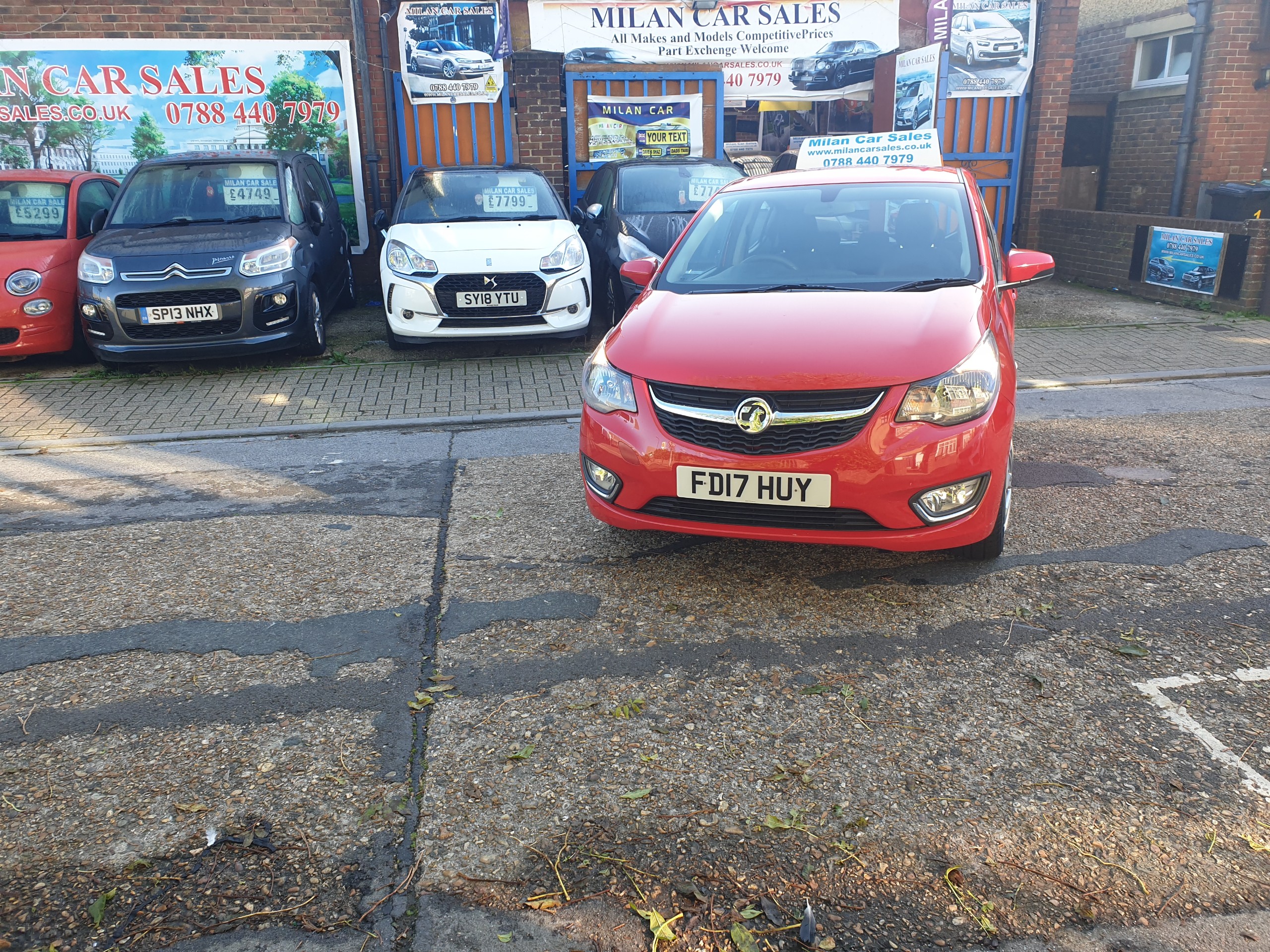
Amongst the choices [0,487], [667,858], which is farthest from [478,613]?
[0,487]

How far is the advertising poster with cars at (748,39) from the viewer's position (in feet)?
42.0

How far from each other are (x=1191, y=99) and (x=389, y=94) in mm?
10854

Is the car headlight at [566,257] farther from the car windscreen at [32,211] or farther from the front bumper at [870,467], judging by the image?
the front bumper at [870,467]

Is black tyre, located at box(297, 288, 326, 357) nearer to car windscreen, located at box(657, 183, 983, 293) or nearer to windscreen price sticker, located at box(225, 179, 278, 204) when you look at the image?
windscreen price sticker, located at box(225, 179, 278, 204)

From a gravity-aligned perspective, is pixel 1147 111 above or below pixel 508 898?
above

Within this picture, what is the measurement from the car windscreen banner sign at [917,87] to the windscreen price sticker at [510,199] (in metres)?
5.98

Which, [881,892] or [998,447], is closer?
[881,892]

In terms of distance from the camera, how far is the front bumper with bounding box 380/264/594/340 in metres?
8.25

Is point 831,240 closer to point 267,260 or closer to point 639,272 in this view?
point 639,272

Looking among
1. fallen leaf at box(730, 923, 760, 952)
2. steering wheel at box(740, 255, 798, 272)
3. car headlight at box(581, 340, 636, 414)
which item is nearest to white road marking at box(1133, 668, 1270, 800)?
fallen leaf at box(730, 923, 760, 952)

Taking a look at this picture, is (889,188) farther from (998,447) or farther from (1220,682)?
(1220,682)

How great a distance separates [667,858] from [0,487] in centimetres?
500

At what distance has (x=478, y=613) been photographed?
3846mm

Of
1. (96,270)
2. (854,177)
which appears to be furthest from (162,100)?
(854,177)
